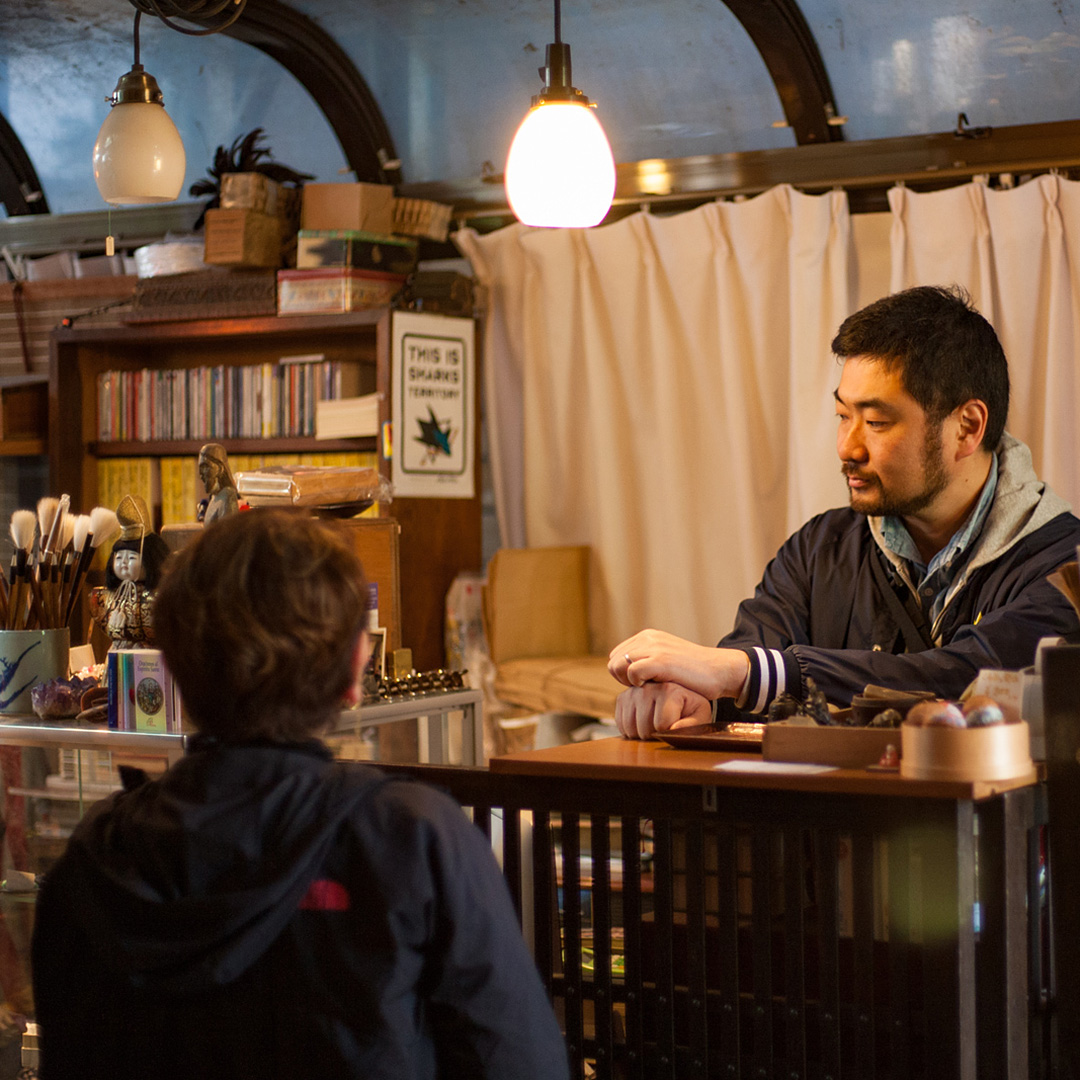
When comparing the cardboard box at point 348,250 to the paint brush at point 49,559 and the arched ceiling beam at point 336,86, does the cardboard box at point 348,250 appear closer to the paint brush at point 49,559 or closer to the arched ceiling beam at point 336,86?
the arched ceiling beam at point 336,86

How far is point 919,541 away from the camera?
94.3 inches

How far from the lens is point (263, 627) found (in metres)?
1.08

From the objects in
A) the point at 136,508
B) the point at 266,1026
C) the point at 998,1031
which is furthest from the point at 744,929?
the point at 136,508

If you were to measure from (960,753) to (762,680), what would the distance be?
64cm

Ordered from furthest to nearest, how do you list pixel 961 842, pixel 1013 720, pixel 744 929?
pixel 744 929 → pixel 1013 720 → pixel 961 842

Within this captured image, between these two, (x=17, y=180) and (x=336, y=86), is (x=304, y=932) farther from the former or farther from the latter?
(x=17, y=180)

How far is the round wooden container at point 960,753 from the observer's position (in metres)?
1.36

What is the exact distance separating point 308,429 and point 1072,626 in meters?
2.87

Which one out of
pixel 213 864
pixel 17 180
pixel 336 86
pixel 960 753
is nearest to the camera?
pixel 213 864

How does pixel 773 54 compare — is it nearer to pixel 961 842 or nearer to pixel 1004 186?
pixel 1004 186

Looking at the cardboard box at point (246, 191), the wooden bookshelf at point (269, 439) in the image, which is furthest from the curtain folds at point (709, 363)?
the cardboard box at point (246, 191)

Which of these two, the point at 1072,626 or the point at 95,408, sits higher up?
the point at 95,408

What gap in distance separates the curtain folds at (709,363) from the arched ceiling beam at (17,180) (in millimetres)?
2042

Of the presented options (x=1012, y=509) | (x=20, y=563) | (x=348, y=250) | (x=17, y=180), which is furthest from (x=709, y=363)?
(x=17, y=180)
